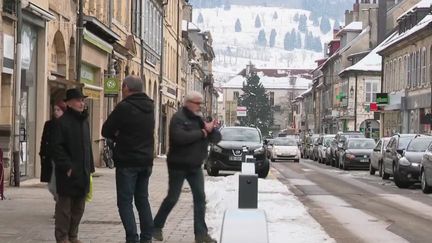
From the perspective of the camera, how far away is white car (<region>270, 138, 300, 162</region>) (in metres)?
47.3

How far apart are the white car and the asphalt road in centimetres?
2105

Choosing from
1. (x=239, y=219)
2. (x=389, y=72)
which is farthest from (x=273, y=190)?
(x=389, y=72)

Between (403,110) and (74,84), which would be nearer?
(74,84)

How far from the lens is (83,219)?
12781 millimetres

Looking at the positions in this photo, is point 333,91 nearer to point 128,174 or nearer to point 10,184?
point 10,184

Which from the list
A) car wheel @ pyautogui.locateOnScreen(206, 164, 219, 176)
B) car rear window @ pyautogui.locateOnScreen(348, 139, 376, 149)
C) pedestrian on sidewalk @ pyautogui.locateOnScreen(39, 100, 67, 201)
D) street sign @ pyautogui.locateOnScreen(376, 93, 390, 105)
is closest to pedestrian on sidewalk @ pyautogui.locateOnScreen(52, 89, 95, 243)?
pedestrian on sidewalk @ pyautogui.locateOnScreen(39, 100, 67, 201)

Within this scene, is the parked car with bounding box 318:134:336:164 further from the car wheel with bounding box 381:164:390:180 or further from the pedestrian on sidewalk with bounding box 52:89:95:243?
the pedestrian on sidewalk with bounding box 52:89:95:243

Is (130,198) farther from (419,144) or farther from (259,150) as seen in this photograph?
(419,144)

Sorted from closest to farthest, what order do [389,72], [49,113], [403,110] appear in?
[49,113], [403,110], [389,72]

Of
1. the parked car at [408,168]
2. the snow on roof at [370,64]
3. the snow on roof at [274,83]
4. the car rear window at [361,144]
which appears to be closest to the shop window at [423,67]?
the car rear window at [361,144]

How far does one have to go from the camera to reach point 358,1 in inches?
3647

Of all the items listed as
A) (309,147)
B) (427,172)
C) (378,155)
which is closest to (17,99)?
(427,172)

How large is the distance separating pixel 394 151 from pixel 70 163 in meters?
18.1

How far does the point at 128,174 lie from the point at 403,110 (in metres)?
45.9
